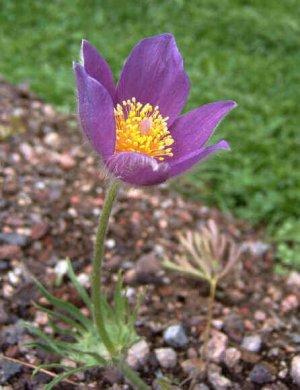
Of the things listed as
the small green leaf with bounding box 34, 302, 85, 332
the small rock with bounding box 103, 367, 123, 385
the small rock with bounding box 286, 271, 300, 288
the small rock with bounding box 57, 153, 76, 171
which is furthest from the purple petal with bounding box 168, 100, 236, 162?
the small rock with bounding box 57, 153, 76, 171

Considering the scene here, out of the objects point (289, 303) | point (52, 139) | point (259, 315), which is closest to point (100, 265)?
point (259, 315)

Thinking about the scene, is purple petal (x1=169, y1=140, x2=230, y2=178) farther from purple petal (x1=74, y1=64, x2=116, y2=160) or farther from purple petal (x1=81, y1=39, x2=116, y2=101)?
purple petal (x1=81, y1=39, x2=116, y2=101)

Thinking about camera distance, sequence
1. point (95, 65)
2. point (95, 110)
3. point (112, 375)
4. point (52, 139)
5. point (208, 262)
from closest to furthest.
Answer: point (95, 110) → point (95, 65) → point (112, 375) → point (208, 262) → point (52, 139)

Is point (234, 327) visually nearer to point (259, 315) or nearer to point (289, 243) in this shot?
point (259, 315)

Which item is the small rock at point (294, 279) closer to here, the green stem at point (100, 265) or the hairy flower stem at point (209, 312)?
the hairy flower stem at point (209, 312)

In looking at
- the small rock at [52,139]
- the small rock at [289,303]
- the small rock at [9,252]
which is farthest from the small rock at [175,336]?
the small rock at [52,139]

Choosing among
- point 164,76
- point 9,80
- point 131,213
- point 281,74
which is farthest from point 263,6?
point 164,76
